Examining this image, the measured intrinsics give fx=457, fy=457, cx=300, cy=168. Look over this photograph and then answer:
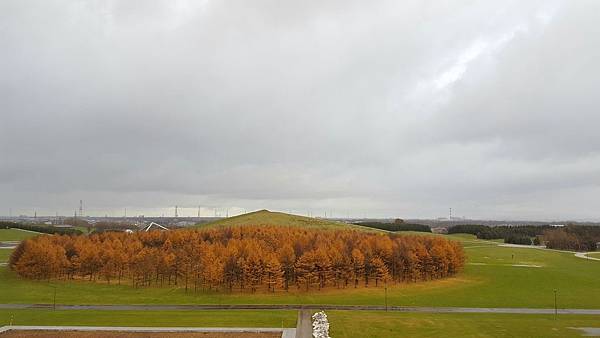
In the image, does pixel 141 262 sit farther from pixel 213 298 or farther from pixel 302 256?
pixel 302 256

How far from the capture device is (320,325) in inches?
2366

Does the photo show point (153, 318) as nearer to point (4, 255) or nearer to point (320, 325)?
point (320, 325)

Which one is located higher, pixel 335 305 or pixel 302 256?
pixel 302 256

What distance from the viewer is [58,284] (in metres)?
99.2

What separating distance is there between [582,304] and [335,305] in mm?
44746

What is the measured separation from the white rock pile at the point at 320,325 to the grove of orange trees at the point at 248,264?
30690 mm

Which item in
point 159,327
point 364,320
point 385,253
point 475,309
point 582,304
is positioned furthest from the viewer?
point 385,253

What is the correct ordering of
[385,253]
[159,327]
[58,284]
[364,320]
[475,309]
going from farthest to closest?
1. [385,253]
2. [58,284]
3. [475,309]
4. [364,320]
5. [159,327]

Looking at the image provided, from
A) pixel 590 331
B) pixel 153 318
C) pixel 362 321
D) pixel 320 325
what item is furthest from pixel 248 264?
pixel 590 331

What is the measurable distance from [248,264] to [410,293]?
3373 cm

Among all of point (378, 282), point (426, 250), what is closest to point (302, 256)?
point (378, 282)

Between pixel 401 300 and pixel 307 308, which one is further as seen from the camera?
pixel 401 300

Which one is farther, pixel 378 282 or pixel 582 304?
pixel 378 282

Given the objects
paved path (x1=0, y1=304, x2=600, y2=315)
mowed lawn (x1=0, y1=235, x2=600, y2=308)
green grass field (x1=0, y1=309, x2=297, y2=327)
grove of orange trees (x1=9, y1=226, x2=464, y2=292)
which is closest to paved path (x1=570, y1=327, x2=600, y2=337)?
paved path (x1=0, y1=304, x2=600, y2=315)
